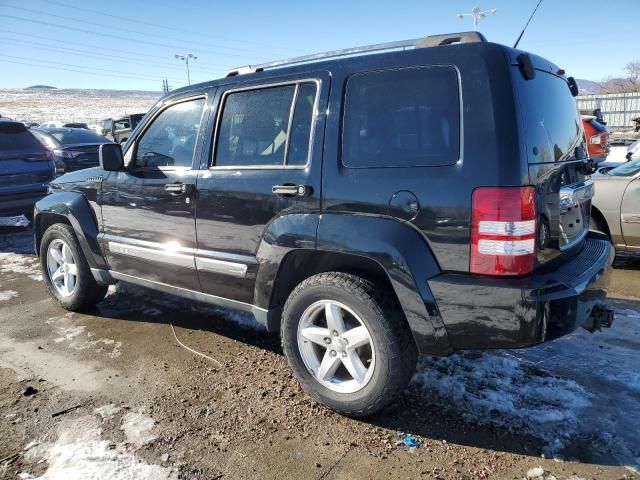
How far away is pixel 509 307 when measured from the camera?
2197 mm

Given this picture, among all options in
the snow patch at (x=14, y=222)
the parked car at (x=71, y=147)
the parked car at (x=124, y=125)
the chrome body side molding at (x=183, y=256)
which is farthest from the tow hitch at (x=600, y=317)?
the parked car at (x=124, y=125)

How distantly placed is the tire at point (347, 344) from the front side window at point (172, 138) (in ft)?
4.64

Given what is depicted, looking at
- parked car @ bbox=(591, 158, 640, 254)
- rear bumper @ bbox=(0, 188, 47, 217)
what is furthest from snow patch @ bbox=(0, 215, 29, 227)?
parked car @ bbox=(591, 158, 640, 254)

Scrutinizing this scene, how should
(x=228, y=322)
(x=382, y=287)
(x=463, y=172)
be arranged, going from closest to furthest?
(x=463, y=172) → (x=382, y=287) → (x=228, y=322)

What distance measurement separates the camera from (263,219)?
2953 mm

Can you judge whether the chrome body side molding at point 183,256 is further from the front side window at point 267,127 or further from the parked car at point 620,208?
the parked car at point 620,208

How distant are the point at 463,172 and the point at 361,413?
1.42 metres

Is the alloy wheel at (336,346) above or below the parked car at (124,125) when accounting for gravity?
below

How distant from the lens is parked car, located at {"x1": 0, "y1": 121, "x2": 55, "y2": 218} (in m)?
7.29

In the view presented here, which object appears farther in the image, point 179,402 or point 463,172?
point 179,402

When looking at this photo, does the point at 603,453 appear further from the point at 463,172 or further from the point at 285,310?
the point at 285,310

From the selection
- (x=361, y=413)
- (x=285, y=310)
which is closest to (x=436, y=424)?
(x=361, y=413)

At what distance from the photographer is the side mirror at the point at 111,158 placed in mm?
3738

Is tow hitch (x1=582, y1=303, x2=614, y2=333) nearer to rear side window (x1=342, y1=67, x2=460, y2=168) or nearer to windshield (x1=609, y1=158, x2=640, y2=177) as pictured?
rear side window (x1=342, y1=67, x2=460, y2=168)
